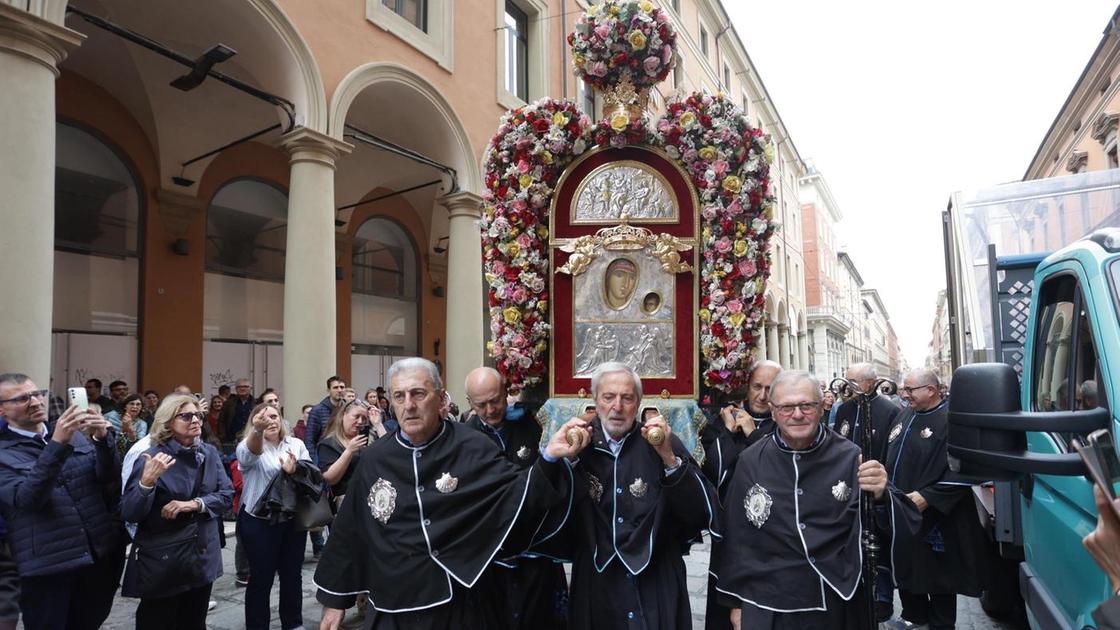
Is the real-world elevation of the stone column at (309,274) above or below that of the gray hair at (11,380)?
above

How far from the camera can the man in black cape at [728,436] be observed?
3.75 m

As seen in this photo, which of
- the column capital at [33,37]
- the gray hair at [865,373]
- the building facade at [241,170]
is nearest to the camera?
the gray hair at [865,373]

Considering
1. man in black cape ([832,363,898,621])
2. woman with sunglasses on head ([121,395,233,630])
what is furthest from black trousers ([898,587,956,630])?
woman with sunglasses on head ([121,395,233,630])

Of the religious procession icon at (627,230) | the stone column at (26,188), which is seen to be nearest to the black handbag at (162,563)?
the religious procession icon at (627,230)

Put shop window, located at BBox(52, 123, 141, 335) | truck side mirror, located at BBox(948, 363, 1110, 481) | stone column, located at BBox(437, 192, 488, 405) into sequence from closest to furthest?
truck side mirror, located at BBox(948, 363, 1110, 481) → shop window, located at BBox(52, 123, 141, 335) → stone column, located at BBox(437, 192, 488, 405)

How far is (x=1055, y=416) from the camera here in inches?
83.1

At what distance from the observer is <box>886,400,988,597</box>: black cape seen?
4.58 meters

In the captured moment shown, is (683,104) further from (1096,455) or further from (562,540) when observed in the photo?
(1096,455)

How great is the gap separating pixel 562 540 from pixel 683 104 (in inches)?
131

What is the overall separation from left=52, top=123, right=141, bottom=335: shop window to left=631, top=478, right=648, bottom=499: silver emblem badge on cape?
34.7 feet

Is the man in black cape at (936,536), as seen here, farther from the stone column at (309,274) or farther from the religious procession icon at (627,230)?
the stone column at (309,274)

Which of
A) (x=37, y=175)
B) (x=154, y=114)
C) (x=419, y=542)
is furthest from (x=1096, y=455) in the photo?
(x=154, y=114)

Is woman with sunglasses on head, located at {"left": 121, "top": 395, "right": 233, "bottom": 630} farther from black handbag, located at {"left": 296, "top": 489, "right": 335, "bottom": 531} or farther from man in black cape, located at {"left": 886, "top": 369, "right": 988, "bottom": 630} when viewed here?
man in black cape, located at {"left": 886, "top": 369, "right": 988, "bottom": 630}

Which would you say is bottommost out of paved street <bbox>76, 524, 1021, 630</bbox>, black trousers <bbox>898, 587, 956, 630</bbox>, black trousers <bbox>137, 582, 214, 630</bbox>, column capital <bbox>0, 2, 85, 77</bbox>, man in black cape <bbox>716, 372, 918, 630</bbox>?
paved street <bbox>76, 524, 1021, 630</bbox>
